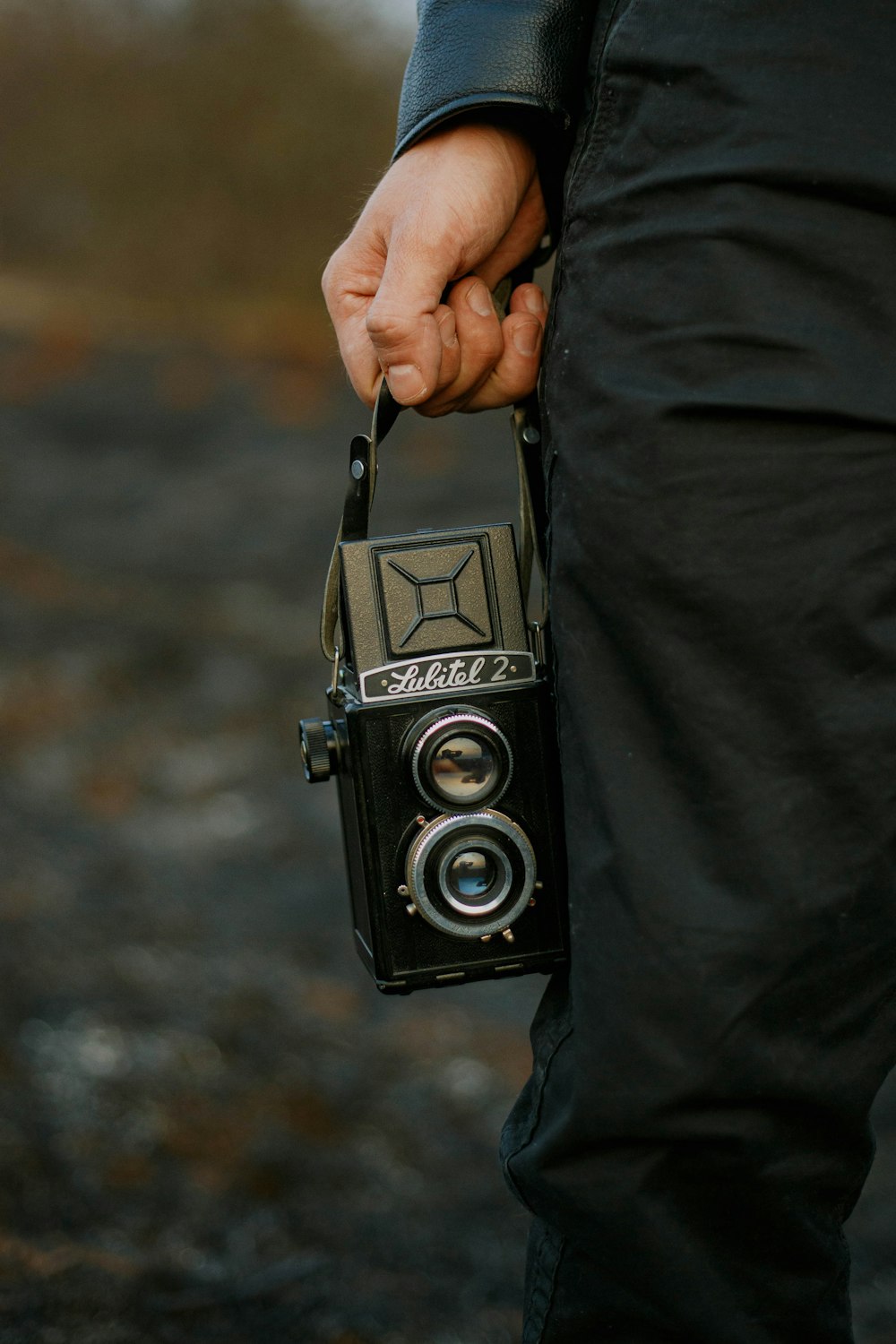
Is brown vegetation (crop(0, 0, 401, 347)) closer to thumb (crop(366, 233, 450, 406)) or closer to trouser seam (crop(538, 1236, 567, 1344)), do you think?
thumb (crop(366, 233, 450, 406))

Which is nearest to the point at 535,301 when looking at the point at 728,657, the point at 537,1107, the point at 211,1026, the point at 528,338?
the point at 528,338

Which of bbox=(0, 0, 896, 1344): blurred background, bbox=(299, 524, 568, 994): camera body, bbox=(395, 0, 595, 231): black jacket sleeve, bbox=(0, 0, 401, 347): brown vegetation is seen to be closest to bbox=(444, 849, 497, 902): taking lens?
bbox=(299, 524, 568, 994): camera body

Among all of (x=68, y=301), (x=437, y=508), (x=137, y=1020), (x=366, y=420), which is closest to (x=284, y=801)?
(x=137, y=1020)

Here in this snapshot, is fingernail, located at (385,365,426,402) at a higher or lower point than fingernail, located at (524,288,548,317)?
lower

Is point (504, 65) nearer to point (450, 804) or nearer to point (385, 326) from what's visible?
point (385, 326)

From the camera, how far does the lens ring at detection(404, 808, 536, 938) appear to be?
47.9 inches

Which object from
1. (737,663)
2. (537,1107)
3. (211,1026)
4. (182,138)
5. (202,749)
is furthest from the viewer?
(182,138)

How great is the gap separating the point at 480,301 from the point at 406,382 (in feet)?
0.37

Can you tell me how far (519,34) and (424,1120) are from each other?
1842mm

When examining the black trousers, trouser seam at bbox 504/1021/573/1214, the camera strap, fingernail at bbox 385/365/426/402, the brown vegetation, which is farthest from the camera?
the brown vegetation

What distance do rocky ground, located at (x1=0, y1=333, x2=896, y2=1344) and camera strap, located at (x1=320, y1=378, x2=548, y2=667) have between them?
3.50ft

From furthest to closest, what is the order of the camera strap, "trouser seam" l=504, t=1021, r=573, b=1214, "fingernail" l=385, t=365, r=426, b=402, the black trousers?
1. the camera strap
2. "fingernail" l=385, t=365, r=426, b=402
3. "trouser seam" l=504, t=1021, r=573, b=1214
4. the black trousers

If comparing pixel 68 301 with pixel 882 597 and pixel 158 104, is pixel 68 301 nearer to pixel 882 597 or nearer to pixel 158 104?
pixel 158 104

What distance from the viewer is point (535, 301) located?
50.8 inches
